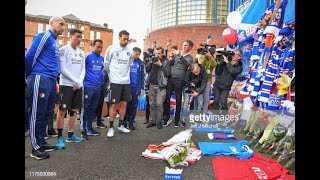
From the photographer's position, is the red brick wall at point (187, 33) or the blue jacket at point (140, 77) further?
the red brick wall at point (187, 33)

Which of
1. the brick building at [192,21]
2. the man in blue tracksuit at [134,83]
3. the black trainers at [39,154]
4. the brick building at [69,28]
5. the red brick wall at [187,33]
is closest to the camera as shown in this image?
the black trainers at [39,154]

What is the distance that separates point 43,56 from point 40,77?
26 cm

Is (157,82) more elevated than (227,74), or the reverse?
(227,74)

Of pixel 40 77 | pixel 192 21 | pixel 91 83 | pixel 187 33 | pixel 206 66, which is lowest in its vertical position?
pixel 91 83

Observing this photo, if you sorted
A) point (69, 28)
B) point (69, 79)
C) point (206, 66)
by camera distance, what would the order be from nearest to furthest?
point (69, 79), point (69, 28), point (206, 66)

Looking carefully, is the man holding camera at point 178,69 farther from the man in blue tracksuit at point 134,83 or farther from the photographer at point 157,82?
the man in blue tracksuit at point 134,83

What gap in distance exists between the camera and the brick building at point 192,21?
9.16m

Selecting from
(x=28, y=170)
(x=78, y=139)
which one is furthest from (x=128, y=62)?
(x=28, y=170)

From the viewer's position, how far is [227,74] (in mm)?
5344

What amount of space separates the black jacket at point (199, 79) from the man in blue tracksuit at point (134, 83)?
96cm

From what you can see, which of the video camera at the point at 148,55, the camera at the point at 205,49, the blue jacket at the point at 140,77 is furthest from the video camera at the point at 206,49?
the blue jacket at the point at 140,77

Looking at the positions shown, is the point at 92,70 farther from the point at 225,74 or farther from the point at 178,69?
the point at 225,74

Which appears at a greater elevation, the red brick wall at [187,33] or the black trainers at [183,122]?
the red brick wall at [187,33]

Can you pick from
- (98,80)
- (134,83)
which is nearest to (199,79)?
(134,83)
